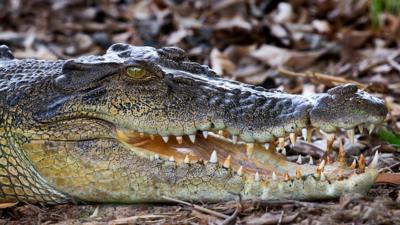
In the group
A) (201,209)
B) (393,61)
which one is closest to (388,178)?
(201,209)

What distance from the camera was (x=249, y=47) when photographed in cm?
768

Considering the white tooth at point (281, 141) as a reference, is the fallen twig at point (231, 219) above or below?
below

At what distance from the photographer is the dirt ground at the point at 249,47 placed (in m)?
3.38

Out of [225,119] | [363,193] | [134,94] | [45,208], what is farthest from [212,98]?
[45,208]

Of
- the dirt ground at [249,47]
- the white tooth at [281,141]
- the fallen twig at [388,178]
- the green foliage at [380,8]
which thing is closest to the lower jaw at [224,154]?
the white tooth at [281,141]

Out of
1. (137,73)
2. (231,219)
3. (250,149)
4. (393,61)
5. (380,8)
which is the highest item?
(380,8)

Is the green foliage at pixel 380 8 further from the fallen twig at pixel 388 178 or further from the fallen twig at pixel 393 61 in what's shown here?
the fallen twig at pixel 388 178

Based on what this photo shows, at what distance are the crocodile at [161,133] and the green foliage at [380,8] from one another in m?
4.41

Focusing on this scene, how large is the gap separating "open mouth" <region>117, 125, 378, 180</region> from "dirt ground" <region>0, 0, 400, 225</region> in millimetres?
180

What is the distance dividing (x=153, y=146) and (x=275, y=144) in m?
0.67

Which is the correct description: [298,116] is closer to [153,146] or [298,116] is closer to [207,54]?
[153,146]

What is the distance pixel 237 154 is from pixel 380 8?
4.77 metres

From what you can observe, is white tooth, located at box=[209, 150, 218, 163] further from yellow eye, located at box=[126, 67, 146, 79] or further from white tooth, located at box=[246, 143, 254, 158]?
yellow eye, located at box=[126, 67, 146, 79]

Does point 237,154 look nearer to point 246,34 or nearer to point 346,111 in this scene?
point 346,111
